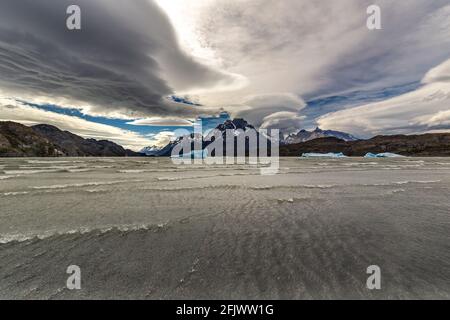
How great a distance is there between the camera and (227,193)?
1423 cm

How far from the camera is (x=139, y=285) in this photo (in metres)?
4.51

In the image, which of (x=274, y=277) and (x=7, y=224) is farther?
(x=7, y=224)

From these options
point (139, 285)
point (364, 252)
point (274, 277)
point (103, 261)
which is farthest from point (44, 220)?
point (364, 252)
